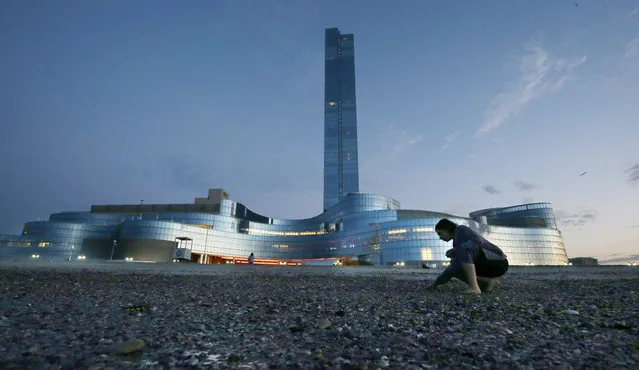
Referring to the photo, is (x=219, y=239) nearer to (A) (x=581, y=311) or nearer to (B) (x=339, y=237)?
(B) (x=339, y=237)

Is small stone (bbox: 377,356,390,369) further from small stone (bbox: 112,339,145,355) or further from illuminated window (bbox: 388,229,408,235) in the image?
illuminated window (bbox: 388,229,408,235)

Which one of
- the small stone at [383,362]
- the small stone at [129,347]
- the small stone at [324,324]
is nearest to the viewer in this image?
the small stone at [383,362]

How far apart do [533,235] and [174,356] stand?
152565mm

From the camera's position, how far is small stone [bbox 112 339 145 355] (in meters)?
2.62

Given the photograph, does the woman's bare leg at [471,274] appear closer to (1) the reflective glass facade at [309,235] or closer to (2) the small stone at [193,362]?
(2) the small stone at [193,362]


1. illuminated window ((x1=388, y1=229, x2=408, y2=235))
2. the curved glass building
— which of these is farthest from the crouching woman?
illuminated window ((x1=388, y1=229, x2=408, y2=235))

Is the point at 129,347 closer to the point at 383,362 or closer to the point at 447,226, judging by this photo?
the point at 383,362

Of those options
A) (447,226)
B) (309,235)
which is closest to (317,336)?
(447,226)

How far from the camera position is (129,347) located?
270cm

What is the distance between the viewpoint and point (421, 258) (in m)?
99.4

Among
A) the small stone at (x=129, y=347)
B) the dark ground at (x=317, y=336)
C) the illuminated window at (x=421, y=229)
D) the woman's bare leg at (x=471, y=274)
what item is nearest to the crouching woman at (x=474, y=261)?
the woman's bare leg at (x=471, y=274)

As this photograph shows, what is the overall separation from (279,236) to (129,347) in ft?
489

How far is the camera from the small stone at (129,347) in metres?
2.62

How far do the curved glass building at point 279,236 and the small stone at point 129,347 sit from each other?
3387 inches
